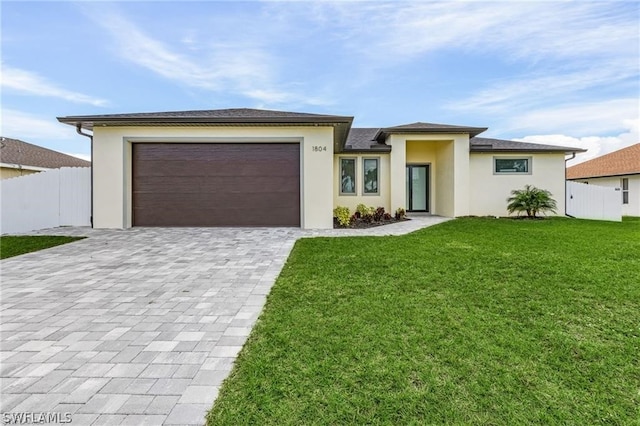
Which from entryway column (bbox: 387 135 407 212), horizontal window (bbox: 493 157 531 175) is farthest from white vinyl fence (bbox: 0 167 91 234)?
horizontal window (bbox: 493 157 531 175)

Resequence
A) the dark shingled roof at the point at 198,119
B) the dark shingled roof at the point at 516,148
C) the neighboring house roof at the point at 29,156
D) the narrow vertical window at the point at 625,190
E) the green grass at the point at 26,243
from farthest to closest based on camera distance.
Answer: the narrow vertical window at the point at 625,190, the neighboring house roof at the point at 29,156, the dark shingled roof at the point at 516,148, the dark shingled roof at the point at 198,119, the green grass at the point at 26,243

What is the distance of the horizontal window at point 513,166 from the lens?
13.1 meters

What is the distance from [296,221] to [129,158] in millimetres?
5602

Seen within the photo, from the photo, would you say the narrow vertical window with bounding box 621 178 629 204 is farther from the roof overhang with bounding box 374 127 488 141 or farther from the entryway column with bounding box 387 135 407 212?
the entryway column with bounding box 387 135 407 212

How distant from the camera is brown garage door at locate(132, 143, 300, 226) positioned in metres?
9.98

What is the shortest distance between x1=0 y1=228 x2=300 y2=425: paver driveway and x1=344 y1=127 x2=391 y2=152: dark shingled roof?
8.04m

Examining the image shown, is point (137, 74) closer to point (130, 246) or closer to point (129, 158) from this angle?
point (129, 158)

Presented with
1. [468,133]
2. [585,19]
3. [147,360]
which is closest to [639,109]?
[585,19]

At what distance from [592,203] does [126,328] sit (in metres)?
17.1

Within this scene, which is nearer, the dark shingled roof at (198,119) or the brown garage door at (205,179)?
the dark shingled roof at (198,119)

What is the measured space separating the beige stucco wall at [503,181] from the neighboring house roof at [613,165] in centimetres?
738

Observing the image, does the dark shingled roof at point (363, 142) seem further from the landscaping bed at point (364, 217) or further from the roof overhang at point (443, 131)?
the landscaping bed at point (364, 217)

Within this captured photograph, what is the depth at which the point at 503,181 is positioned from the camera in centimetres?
1317

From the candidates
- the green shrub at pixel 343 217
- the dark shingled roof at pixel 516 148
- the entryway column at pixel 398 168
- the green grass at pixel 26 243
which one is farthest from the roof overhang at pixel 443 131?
the green grass at pixel 26 243
